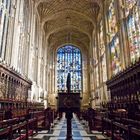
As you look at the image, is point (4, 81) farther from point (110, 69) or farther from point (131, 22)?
point (110, 69)

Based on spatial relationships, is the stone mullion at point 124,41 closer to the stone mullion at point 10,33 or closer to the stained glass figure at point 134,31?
the stained glass figure at point 134,31

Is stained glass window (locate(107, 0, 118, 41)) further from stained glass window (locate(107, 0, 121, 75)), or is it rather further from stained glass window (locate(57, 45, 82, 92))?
stained glass window (locate(57, 45, 82, 92))

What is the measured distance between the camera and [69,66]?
3120 centimetres

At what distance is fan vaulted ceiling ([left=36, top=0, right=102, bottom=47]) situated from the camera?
21672mm

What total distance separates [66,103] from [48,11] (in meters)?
19.6

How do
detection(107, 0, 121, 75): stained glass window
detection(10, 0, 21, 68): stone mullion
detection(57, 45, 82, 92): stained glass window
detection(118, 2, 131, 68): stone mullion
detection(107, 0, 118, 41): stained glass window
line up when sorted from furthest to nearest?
detection(57, 45, 82, 92): stained glass window < detection(107, 0, 118, 41): stained glass window < detection(107, 0, 121, 75): stained glass window < detection(10, 0, 21, 68): stone mullion < detection(118, 2, 131, 68): stone mullion

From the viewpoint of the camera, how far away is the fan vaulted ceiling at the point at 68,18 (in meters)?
21.7

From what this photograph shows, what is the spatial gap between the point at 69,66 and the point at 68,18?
937cm

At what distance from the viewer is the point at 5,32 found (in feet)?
35.2

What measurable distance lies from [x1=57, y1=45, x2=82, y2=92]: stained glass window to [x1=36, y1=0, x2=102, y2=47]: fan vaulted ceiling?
1937 millimetres

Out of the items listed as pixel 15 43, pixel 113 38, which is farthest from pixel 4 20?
pixel 113 38

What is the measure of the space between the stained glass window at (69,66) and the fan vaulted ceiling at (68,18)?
1937 millimetres

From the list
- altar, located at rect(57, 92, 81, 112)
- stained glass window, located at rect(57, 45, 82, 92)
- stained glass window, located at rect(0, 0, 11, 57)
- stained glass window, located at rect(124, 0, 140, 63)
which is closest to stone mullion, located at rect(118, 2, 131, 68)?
stained glass window, located at rect(124, 0, 140, 63)

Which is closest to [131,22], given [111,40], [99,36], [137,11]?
[137,11]
